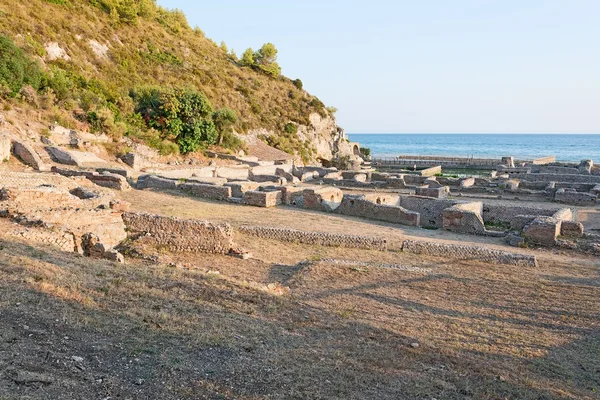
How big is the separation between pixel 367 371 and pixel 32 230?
848cm

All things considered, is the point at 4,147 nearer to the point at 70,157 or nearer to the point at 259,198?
the point at 70,157

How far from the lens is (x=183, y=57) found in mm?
56875

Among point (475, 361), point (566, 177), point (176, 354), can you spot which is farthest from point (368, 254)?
point (566, 177)

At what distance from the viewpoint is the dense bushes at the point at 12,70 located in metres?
28.6

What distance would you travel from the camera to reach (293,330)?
7.58 meters

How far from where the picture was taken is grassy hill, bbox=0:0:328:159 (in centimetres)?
3359

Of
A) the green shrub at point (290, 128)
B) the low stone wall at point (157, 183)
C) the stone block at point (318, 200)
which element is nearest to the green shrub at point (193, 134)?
the low stone wall at point (157, 183)

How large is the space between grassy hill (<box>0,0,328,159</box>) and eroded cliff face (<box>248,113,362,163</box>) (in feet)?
3.84

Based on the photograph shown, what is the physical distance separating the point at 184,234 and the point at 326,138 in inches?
1848

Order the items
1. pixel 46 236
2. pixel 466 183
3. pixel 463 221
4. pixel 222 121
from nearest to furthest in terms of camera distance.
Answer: pixel 46 236 → pixel 463 221 → pixel 466 183 → pixel 222 121

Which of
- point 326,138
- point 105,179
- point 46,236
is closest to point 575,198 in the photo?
point 105,179

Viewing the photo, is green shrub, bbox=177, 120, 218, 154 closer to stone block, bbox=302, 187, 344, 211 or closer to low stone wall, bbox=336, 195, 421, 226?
stone block, bbox=302, 187, 344, 211

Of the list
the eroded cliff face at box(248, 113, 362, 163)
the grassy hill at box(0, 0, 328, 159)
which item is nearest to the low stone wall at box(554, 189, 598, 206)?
the grassy hill at box(0, 0, 328, 159)

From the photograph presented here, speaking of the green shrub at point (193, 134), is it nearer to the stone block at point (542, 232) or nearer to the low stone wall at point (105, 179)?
the low stone wall at point (105, 179)
